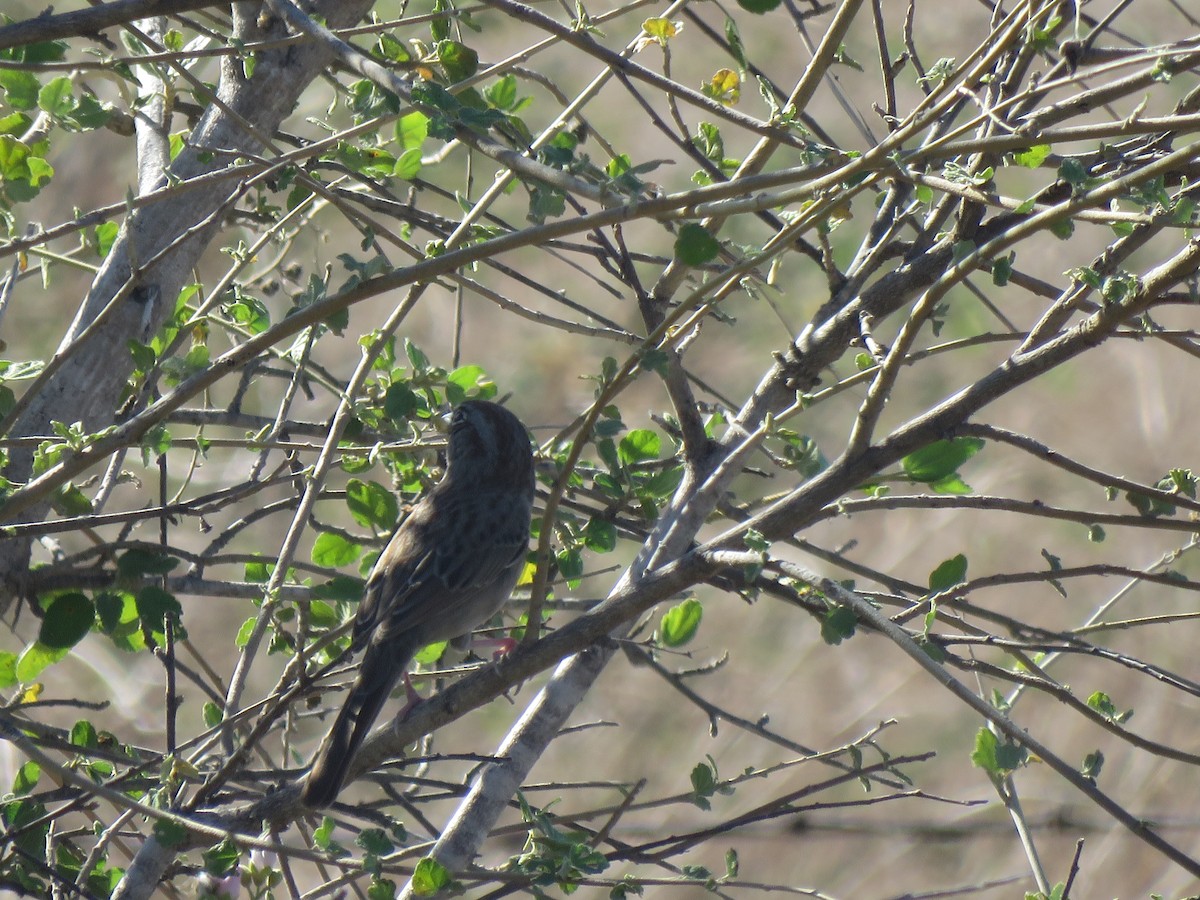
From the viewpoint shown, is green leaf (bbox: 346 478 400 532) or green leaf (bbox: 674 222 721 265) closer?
green leaf (bbox: 674 222 721 265)

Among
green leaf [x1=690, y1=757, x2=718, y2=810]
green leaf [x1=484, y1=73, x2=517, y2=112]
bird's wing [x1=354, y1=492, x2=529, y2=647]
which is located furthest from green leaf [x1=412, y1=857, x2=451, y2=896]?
green leaf [x1=484, y1=73, x2=517, y2=112]

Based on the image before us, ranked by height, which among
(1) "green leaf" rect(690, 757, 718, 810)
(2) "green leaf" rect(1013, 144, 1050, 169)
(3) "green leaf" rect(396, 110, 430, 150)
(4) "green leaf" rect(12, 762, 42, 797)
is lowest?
(4) "green leaf" rect(12, 762, 42, 797)

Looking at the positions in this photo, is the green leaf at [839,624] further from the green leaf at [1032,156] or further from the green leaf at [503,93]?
the green leaf at [503,93]

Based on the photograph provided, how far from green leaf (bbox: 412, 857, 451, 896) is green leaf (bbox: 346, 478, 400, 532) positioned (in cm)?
120

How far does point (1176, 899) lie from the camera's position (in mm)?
7840

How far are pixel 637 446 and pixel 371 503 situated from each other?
0.76 metres

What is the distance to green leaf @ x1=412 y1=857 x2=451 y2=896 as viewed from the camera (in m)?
2.39

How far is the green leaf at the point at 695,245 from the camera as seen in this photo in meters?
2.25

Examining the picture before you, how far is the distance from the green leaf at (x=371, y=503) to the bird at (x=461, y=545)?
1.71 ft

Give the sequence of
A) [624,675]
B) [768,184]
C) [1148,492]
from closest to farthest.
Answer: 1. [768,184]
2. [1148,492]
3. [624,675]

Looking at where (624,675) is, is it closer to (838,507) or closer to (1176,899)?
(1176,899)

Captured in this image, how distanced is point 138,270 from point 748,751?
7837 mm

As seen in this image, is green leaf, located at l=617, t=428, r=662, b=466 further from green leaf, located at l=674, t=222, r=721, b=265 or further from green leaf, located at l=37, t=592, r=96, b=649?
green leaf, located at l=37, t=592, r=96, b=649

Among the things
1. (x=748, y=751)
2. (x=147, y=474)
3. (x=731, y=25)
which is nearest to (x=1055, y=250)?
(x=748, y=751)
